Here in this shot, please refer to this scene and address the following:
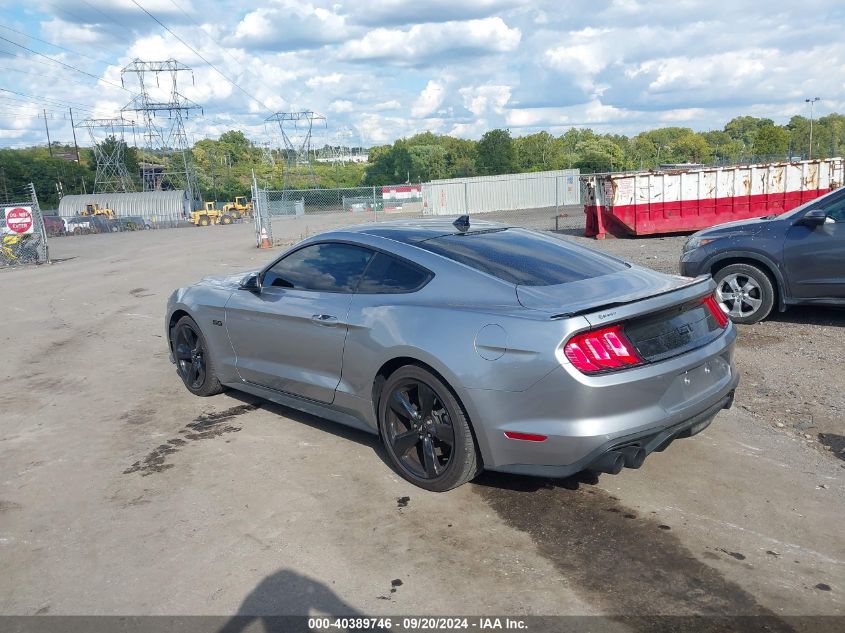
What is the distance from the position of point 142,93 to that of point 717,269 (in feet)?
247

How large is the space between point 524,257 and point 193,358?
131 inches

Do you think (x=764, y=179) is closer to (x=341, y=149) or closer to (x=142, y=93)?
(x=142, y=93)

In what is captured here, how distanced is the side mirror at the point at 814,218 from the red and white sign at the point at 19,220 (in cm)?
2219

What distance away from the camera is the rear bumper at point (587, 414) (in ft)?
11.9

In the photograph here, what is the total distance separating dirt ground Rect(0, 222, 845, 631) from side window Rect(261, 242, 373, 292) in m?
1.15

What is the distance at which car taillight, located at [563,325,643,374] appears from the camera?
3.62 meters

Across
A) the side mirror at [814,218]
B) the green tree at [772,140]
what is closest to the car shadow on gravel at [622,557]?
the side mirror at [814,218]

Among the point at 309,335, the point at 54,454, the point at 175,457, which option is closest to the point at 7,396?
the point at 54,454

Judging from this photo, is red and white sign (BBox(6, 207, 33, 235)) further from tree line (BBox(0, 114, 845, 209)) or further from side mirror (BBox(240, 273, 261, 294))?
tree line (BBox(0, 114, 845, 209))

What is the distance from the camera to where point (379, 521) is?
4.02 m

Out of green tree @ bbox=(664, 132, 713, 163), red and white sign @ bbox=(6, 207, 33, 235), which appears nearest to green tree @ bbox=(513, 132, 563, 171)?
green tree @ bbox=(664, 132, 713, 163)

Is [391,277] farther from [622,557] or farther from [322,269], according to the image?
[622,557]

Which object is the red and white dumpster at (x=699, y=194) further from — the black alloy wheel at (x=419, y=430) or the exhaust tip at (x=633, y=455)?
the exhaust tip at (x=633, y=455)

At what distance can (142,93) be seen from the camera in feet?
239
